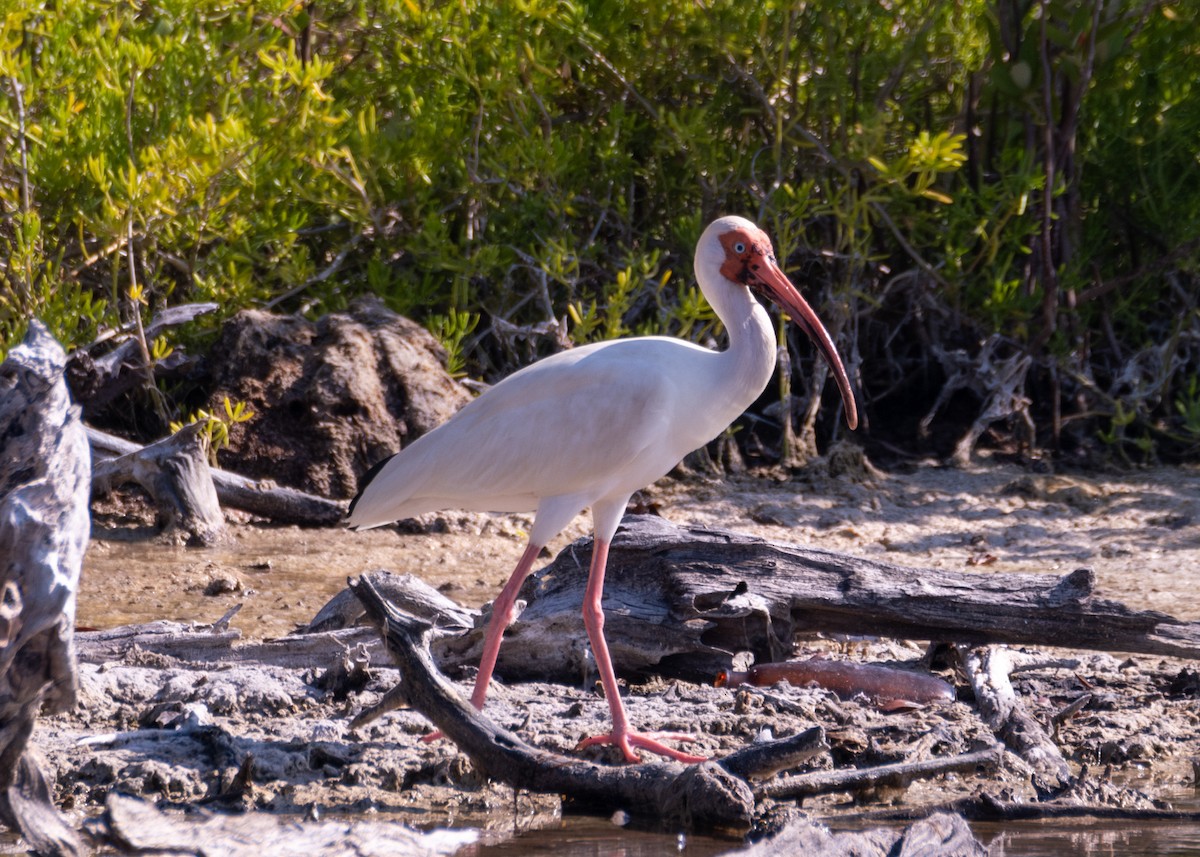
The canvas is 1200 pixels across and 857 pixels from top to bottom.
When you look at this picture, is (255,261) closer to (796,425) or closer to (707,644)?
(796,425)

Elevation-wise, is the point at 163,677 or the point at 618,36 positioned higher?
the point at 618,36

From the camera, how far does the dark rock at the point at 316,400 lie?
24.4ft

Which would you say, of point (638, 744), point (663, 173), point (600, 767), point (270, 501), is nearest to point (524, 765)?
point (600, 767)

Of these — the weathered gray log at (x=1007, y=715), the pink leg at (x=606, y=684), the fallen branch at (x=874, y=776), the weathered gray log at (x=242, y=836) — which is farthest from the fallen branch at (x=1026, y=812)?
the weathered gray log at (x=242, y=836)

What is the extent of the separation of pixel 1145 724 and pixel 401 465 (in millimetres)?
2615

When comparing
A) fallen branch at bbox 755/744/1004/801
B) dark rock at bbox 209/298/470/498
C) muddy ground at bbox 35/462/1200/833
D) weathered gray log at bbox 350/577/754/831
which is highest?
dark rock at bbox 209/298/470/498

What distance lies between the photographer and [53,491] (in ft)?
9.39

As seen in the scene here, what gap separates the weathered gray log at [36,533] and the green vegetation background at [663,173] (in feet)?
14.3

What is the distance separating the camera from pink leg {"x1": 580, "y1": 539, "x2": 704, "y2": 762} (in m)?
4.39

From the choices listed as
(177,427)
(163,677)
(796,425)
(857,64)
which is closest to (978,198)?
(857,64)

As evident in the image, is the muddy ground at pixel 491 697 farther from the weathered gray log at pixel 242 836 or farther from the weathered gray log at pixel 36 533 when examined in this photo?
the weathered gray log at pixel 36 533

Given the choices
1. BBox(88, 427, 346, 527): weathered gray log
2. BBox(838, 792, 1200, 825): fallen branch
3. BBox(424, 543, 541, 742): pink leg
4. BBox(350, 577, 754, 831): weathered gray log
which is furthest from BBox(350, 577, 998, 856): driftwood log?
BBox(88, 427, 346, 527): weathered gray log

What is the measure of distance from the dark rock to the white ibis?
2255 mm

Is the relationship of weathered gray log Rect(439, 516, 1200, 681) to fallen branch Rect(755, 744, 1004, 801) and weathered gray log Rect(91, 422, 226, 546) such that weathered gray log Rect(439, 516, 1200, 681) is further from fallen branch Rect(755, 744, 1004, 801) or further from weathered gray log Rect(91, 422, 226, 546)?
weathered gray log Rect(91, 422, 226, 546)
